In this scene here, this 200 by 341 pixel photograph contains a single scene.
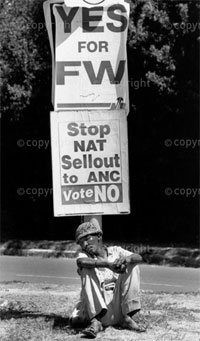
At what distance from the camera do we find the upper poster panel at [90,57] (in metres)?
6.87

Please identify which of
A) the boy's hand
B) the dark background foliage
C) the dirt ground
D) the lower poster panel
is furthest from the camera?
the dark background foliage

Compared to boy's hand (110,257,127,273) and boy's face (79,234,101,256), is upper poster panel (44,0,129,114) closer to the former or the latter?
boy's face (79,234,101,256)

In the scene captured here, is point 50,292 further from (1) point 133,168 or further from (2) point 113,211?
(1) point 133,168

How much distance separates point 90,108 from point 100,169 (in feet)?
1.87

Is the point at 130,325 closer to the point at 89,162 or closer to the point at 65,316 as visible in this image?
the point at 65,316

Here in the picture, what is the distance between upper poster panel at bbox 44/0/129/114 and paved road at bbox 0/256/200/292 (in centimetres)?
370

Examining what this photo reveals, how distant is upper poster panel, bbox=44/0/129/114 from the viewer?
22.5 feet

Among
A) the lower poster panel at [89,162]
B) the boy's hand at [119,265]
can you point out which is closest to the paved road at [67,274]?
the lower poster panel at [89,162]

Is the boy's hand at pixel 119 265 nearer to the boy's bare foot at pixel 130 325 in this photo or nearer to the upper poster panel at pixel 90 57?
the boy's bare foot at pixel 130 325

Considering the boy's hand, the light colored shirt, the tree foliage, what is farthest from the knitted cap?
the tree foliage

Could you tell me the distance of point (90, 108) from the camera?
6844 mm

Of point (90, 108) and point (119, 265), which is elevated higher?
point (90, 108)

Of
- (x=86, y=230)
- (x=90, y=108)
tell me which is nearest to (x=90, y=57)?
(x=90, y=108)

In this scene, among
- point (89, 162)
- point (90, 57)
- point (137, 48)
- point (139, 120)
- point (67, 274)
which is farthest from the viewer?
point (139, 120)
